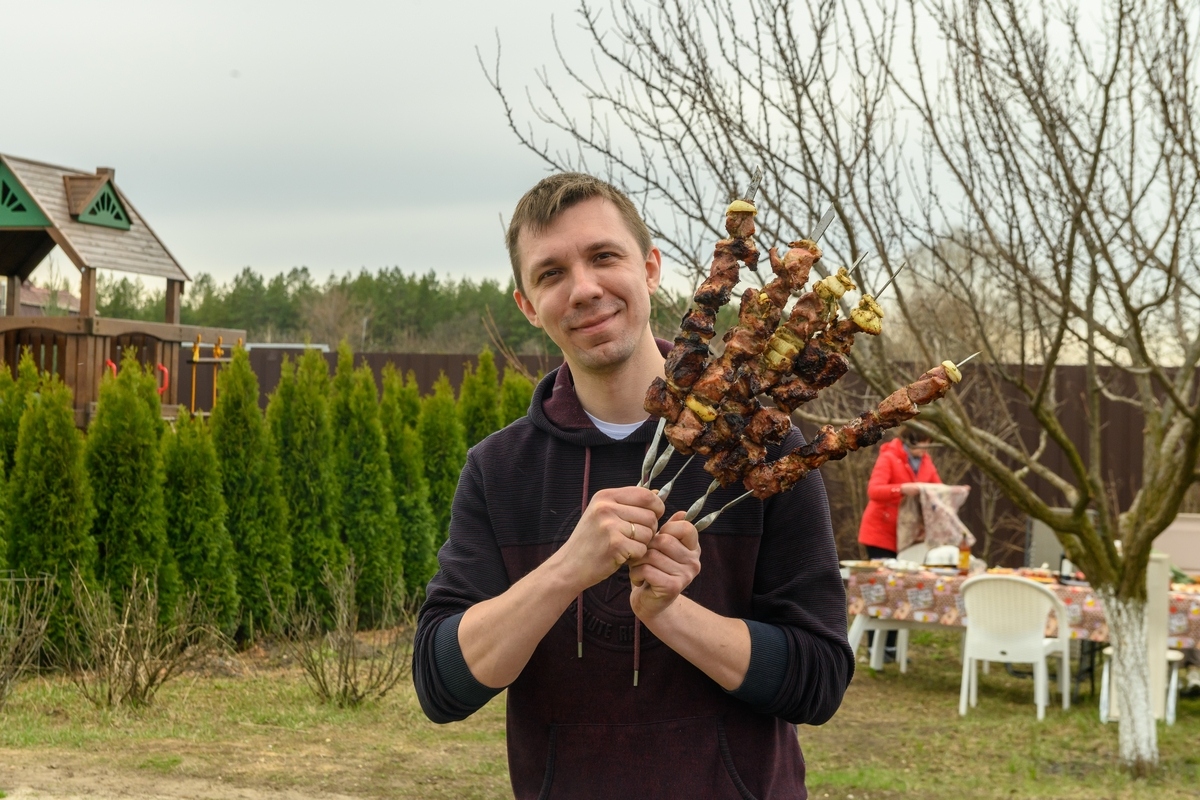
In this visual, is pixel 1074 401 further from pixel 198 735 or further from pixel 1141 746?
pixel 198 735

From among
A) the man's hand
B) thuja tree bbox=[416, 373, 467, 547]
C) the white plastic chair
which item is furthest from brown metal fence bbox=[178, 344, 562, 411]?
the man's hand

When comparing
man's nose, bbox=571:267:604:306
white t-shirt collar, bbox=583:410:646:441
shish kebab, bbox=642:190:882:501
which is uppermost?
man's nose, bbox=571:267:604:306

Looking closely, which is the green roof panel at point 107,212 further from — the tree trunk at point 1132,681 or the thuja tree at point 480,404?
the tree trunk at point 1132,681

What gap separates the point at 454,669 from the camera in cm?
206

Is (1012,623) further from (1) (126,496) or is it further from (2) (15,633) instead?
(2) (15,633)

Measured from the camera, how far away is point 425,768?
23.1 feet

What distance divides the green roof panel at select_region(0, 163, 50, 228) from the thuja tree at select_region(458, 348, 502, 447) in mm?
4511

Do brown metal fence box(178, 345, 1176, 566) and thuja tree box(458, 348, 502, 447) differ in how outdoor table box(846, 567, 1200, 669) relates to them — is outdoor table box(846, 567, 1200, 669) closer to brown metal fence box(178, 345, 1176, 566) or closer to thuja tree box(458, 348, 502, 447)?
thuja tree box(458, 348, 502, 447)

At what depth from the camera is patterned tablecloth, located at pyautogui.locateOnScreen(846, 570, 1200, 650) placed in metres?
9.06

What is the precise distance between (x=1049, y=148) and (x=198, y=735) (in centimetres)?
582

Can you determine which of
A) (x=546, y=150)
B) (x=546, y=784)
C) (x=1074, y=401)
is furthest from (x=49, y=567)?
(x=1074, y=401)

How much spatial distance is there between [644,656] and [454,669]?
1.07 feet

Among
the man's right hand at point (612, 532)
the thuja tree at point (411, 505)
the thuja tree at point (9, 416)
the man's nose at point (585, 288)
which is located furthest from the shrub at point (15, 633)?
the man's right hand at point (612, 532)

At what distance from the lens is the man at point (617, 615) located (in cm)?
205
